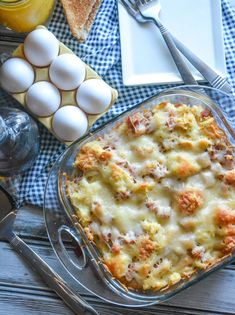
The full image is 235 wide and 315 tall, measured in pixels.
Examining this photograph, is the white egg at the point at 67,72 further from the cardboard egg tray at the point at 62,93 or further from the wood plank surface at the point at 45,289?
the wood plank surface at the point at 45,289

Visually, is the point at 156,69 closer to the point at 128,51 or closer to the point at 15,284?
the point at 128,51

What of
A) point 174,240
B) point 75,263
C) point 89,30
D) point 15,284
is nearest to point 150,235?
point 174,240

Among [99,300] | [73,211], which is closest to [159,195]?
[73,211]

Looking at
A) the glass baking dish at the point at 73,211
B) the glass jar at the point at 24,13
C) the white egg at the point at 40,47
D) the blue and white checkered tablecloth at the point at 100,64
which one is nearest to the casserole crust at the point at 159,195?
the glass baking dish at the point at 73,211

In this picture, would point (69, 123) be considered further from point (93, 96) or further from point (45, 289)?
point (45, 289)

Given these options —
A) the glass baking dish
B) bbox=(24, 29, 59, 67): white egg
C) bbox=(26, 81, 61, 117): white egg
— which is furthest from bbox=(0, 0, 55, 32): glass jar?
the glass baking dish

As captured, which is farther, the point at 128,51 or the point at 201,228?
the point at 128,51

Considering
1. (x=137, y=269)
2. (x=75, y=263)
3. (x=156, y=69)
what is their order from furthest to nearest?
(x=156, y=69), (x=75, y=263), (x=137, y=269)
